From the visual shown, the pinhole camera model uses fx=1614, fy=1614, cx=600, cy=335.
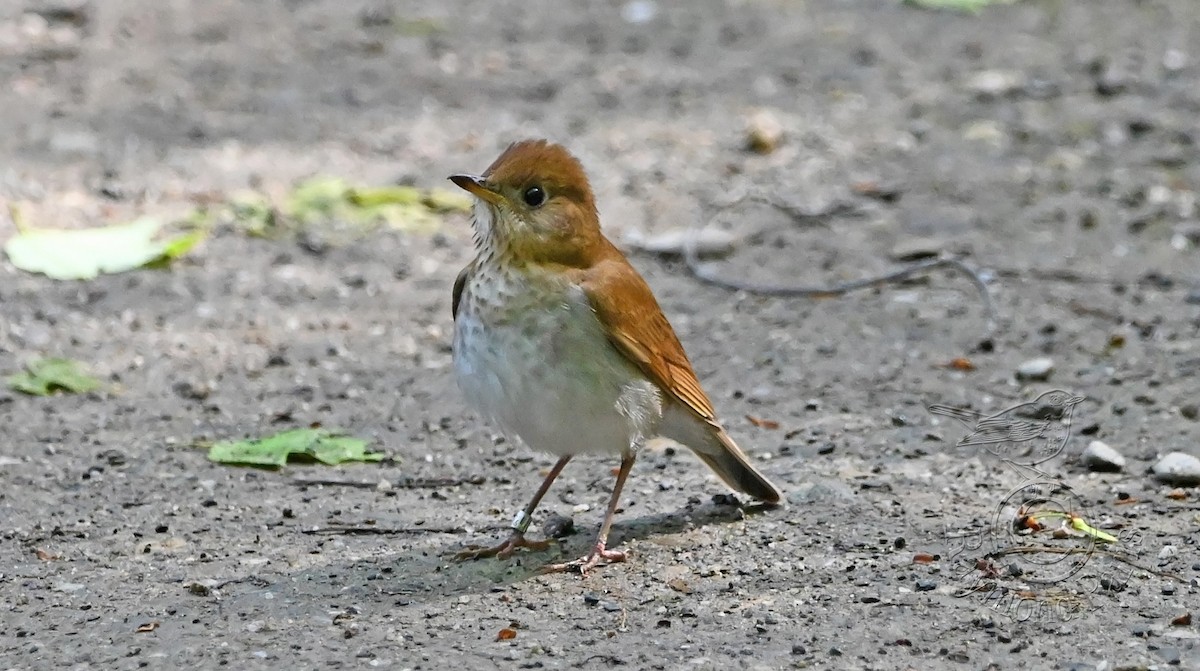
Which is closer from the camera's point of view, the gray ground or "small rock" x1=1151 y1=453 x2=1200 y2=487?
the gray ground

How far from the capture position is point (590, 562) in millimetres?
4828

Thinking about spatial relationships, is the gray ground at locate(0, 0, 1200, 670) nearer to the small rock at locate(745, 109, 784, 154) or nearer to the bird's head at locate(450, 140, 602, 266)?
the small rock at locate(745, 109, 784, 154)

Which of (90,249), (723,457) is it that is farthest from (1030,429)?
(90,249)

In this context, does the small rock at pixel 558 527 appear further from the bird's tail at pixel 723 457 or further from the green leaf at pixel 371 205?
the green leaf at pixel 371 205

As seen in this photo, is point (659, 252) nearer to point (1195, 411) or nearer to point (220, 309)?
point (220, 309)

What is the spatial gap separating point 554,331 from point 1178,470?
2238mm

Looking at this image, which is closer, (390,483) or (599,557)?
(599,557)

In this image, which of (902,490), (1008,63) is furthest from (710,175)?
(902,490)

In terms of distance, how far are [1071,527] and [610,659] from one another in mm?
1686

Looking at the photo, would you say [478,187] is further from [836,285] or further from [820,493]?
[836,285]

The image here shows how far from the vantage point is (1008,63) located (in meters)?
10.5

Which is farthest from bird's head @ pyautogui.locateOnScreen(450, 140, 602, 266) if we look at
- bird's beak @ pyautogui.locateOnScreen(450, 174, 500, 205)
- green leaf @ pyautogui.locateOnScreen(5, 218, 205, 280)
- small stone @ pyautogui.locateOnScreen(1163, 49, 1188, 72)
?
small stone @ pyautogui.locateOnScreen(1163, 49, 1188, 72)

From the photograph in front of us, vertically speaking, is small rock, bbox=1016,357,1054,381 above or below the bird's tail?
below

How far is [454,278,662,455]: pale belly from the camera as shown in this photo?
15.2 feet
